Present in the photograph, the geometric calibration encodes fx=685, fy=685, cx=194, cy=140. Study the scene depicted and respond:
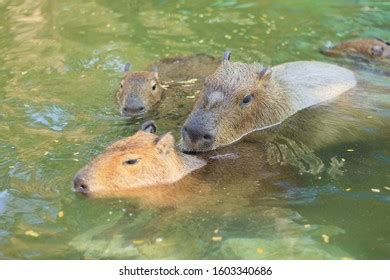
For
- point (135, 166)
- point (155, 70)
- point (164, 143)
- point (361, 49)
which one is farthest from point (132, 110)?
point (361, 49)

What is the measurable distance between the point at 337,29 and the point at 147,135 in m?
6.42

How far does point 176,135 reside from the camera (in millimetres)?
7848

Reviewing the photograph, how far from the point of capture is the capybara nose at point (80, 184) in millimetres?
6137

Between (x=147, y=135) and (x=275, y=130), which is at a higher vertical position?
(x=147, y=135)

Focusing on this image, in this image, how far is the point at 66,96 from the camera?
368 inches

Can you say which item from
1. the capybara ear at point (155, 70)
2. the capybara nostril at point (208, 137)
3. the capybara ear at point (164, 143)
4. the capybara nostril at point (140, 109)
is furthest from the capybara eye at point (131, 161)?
the capybara ear at point (155, 70)

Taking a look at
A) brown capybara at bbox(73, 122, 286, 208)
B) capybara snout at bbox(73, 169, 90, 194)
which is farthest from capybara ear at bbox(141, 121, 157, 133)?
capybara snout at bbox(73, 169, 90, 194)

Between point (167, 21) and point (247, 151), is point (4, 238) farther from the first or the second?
point (167, 21)

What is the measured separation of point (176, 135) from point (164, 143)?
133 centimetres

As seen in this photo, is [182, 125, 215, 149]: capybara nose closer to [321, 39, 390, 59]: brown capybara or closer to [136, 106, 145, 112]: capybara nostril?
[136, 106, 145, 112]: capybara nostril

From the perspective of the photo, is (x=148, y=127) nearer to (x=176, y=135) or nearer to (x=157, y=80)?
(x=176, y=135)

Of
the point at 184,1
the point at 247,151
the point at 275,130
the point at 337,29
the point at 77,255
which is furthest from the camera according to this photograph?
the point at 184,1

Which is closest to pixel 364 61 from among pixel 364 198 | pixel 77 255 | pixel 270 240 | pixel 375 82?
pixel 375 82

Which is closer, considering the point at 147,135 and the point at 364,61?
the point at 147,135
